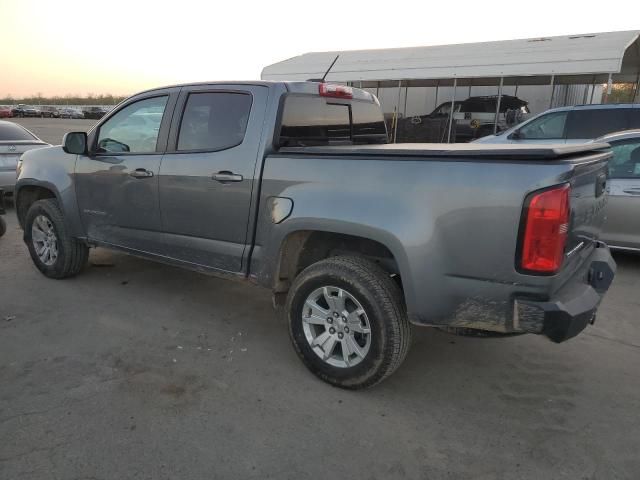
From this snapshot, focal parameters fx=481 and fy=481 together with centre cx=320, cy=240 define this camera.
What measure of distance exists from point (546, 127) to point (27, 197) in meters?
7.90

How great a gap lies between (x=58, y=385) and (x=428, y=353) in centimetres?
247

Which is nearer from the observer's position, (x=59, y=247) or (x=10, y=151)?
(x=59, y=247)

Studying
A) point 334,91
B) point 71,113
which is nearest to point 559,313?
point 334,91

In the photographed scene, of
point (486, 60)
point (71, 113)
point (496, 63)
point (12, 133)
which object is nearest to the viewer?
point (12, 133)

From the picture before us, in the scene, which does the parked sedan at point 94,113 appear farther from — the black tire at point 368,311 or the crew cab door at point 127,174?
the black tire at point 368,311

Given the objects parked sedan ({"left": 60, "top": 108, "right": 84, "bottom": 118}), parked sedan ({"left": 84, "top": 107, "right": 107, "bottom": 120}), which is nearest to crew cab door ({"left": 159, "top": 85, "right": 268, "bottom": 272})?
parked sedan ({"left": 84, "top": 107, "right": 107, "bottom": 120})

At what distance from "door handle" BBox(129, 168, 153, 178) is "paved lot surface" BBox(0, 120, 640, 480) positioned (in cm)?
117

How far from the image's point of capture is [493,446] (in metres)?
2.48

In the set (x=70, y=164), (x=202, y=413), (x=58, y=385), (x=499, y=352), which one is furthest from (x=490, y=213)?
(x=70, y=164)

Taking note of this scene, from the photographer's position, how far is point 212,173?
3393 millimetres

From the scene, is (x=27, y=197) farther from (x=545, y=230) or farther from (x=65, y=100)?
(x=65, y=100)

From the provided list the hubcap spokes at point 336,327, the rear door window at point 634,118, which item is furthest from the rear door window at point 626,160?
the hubcap spokes at point 336,327

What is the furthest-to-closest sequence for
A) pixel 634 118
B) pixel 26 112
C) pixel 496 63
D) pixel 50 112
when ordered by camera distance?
pixel 50 112 → pixel 26 112 → pixel 496 63 → pixel 634 118

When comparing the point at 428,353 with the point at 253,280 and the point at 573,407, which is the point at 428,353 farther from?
the point at 253,280
